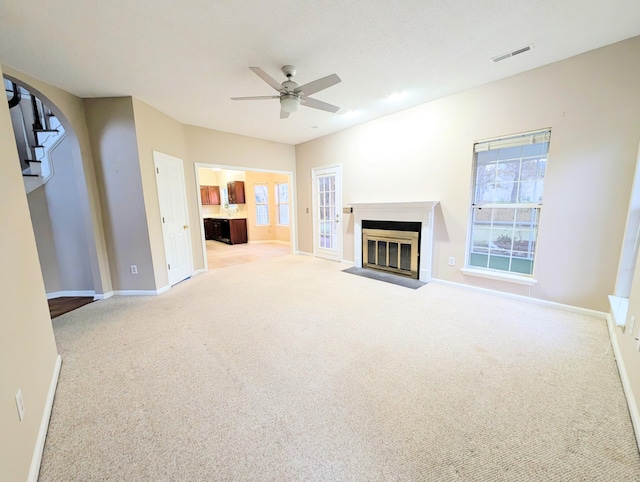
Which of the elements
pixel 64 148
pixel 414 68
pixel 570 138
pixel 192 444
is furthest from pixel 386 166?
pixel 64 148

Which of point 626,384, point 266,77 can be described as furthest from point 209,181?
point 626,384

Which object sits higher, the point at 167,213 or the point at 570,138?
the point at 570,138

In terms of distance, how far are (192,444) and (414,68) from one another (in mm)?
3758

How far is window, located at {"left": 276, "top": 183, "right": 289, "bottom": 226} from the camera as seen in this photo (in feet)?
26.8

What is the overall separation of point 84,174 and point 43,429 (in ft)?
10.3

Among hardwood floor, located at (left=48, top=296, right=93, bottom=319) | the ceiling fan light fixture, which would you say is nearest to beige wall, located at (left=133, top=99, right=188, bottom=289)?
hardwood floor, located at (left=48, top=296, right=93, bottom=319)

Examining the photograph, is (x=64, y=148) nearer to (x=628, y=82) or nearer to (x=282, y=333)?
(x=282, y=333)

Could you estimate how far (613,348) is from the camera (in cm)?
210

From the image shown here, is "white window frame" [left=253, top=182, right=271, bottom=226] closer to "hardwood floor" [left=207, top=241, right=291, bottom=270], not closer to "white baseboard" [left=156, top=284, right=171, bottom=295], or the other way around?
"hardwood floor" [left=207, top=241, right=291, bottom=270]

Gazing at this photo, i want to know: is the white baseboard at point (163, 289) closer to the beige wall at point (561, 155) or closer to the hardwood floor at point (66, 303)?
the hardwood floor at point (66, 303)

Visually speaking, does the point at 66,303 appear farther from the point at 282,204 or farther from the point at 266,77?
the point at 282,204

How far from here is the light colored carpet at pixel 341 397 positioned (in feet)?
4.04

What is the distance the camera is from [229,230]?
8.32 meters

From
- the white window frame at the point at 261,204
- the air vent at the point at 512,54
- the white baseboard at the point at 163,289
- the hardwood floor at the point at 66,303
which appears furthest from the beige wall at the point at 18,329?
the white window frame at the point at 261,204
